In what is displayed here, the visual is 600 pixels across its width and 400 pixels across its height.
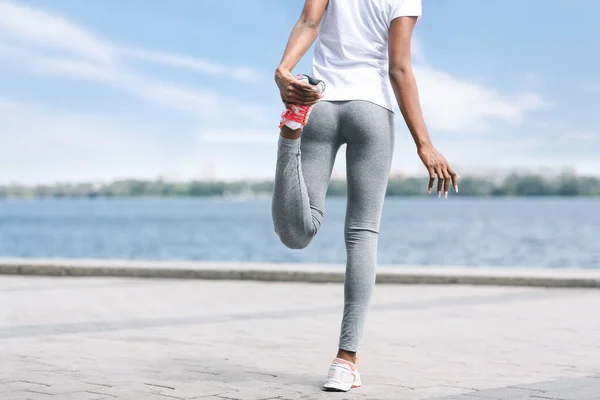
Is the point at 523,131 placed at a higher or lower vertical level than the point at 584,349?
higher

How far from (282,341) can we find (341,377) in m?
1.67

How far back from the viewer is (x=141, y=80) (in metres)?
151

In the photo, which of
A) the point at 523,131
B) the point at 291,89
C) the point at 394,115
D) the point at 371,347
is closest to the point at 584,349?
the point at 371,347

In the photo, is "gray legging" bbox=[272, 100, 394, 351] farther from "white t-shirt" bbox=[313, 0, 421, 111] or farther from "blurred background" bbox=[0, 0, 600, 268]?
"blurred background" bbox=[0, 0, 600, 268]

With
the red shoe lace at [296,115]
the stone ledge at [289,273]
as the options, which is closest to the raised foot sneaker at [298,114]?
the red shoe lace at [296,115]

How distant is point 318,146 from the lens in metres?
3.91

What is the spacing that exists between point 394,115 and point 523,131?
138 metres

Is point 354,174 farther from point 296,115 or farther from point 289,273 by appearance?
point 289,273

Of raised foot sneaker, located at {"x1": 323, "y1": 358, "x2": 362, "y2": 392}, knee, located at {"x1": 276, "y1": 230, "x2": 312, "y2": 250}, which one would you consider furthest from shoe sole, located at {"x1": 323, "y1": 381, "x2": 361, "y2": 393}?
knee, located at {"x1": 276, "y1": 230, "x2": 312, "y2": 250}

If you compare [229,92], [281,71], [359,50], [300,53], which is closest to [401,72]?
[359,50]

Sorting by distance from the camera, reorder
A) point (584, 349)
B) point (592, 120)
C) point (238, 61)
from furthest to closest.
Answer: point (238, 61)
point (592, 120)
point (584, 349)

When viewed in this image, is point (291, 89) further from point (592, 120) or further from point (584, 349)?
point (592, 120)

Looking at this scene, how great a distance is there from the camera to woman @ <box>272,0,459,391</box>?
12.6ft

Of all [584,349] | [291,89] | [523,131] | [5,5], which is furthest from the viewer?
[5,5]
